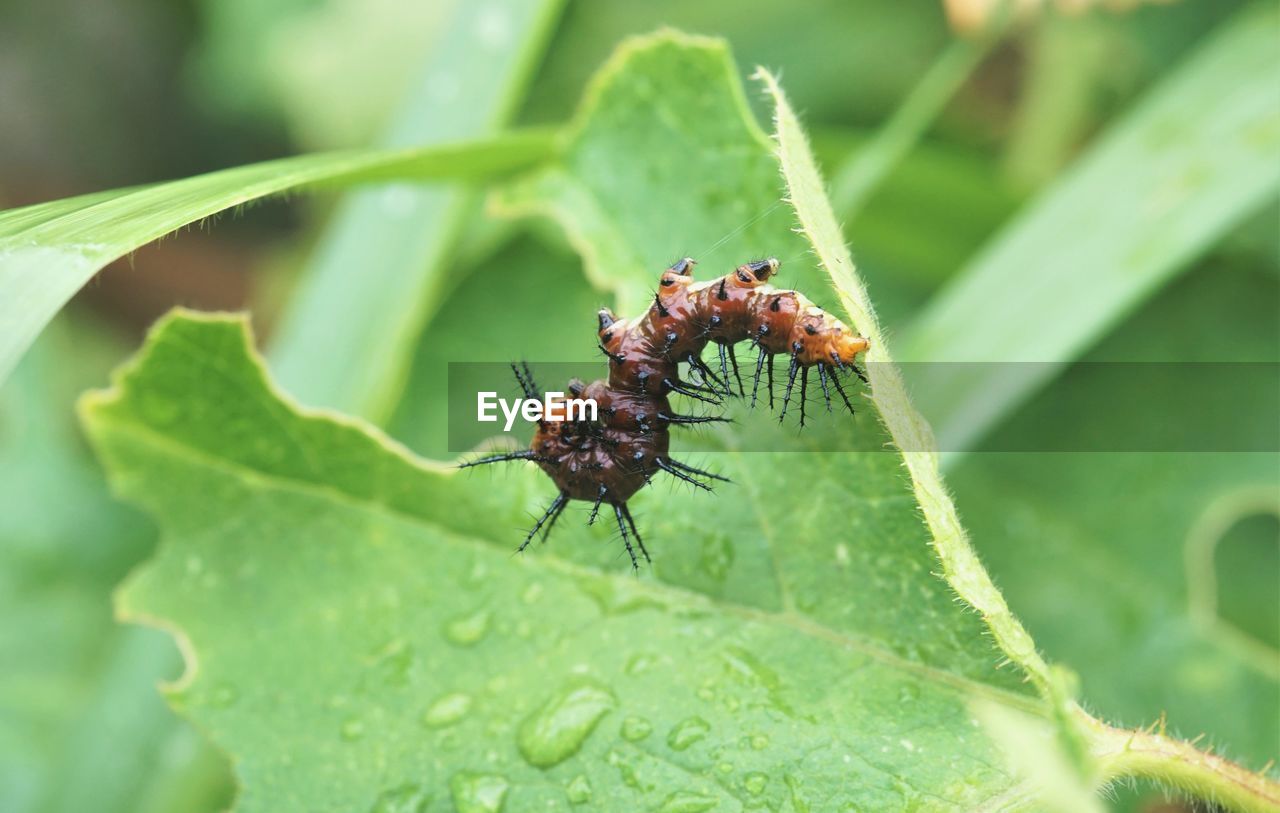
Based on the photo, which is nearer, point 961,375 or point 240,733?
point 240,733

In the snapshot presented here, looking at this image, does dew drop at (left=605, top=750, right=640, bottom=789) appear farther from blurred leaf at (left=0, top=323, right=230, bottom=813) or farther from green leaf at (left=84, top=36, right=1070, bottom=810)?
blurred leaf at (left=0, top=323, right=230, bottom=813)

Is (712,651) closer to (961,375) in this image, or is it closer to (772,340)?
(772,340)

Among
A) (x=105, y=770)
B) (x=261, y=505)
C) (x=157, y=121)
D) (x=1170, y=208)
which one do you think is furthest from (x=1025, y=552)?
(x=157, y=121)

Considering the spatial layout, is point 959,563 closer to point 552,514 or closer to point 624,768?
point 624,768

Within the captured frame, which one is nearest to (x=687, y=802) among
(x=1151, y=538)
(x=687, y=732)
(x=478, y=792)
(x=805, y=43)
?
(x=687, y=732)

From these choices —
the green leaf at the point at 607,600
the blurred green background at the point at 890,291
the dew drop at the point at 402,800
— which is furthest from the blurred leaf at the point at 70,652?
the dew drop at the point at 402,800

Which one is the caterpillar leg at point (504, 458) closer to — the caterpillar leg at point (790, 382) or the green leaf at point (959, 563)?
the caterpillar leg at point (790, 382)
